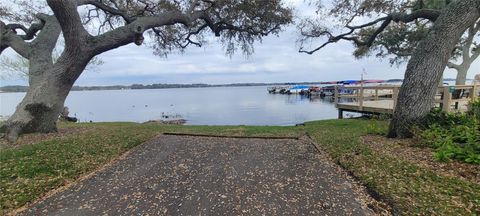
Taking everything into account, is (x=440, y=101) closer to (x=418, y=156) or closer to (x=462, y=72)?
(x=418, y=156)

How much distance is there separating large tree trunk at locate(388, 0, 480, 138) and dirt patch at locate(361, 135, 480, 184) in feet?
1.86

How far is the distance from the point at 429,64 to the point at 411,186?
12.7 feet

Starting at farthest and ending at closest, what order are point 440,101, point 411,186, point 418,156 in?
point 440,101 < point 418,156 < point 411,186

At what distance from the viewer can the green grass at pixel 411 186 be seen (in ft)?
10.0

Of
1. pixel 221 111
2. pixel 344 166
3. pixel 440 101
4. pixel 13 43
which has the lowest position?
pixel 221 111

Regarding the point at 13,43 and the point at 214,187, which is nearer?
the point at 214,187

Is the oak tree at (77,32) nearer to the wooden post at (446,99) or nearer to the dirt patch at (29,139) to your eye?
the dirt patch at (29,139)

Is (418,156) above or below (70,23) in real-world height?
below

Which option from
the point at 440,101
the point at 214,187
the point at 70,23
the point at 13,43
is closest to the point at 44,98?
the point at 70,23

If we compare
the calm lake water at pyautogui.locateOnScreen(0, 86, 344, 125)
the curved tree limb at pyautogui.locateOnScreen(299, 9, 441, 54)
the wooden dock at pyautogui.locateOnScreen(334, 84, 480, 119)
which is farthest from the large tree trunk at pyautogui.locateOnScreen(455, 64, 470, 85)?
the curved tree limb at pyautogui.locateOnScreen(299, 9, 441, 54)

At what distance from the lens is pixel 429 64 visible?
6250 mm

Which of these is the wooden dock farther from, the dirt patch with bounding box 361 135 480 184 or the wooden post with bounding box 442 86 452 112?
the dirt patch with bounding box 361 135 480 184

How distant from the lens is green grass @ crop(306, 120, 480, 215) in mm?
3059

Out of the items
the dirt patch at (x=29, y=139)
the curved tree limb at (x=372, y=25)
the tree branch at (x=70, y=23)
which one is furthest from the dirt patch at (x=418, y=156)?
the dirt patch at (x=29, y=139)
